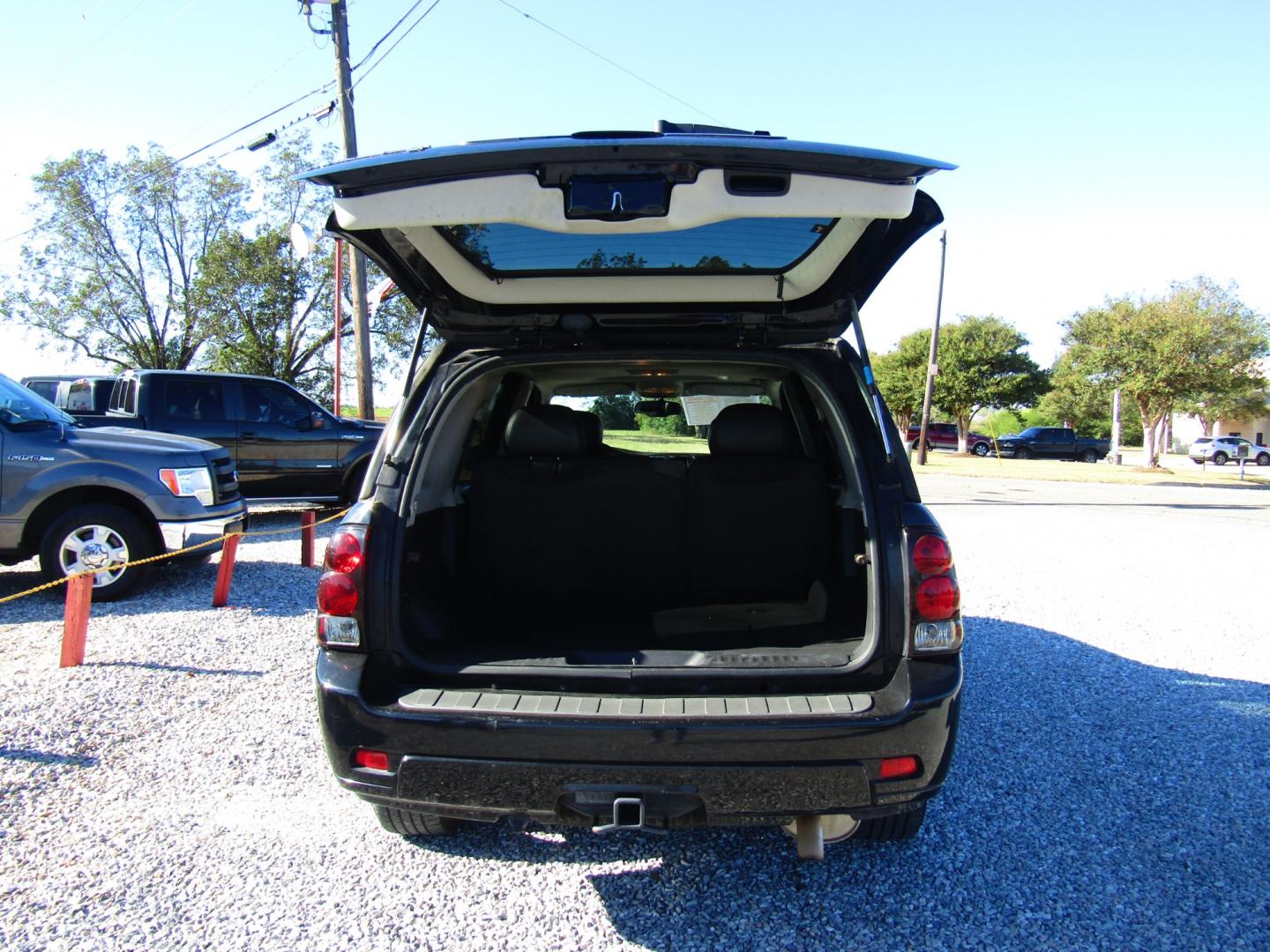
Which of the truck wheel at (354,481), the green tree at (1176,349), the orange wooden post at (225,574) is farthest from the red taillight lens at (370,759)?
the green tree at (1176,349)

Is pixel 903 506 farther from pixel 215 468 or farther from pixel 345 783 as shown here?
pixel 215 468

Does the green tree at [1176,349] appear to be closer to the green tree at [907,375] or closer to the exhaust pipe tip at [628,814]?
the green tree at [907,375]

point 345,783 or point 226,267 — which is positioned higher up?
point 226,267

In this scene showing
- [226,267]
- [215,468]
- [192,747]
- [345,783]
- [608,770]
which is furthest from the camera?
[226,267]

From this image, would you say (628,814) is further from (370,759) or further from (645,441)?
(645,441)

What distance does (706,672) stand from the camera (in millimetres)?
2389

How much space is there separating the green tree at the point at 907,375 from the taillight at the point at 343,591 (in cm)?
4816

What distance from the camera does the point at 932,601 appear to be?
234cm

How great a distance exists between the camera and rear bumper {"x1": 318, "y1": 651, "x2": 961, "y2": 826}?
7.04ft

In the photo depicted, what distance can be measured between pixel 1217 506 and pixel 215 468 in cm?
1814

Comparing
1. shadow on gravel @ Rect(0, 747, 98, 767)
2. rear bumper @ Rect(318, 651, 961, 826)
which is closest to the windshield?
shadow on gravel @ Rect(0, 747, 98, 767)

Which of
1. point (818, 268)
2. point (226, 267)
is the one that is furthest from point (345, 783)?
point (226, 267)

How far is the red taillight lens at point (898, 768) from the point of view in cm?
218

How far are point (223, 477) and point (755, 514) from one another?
5299 mm
